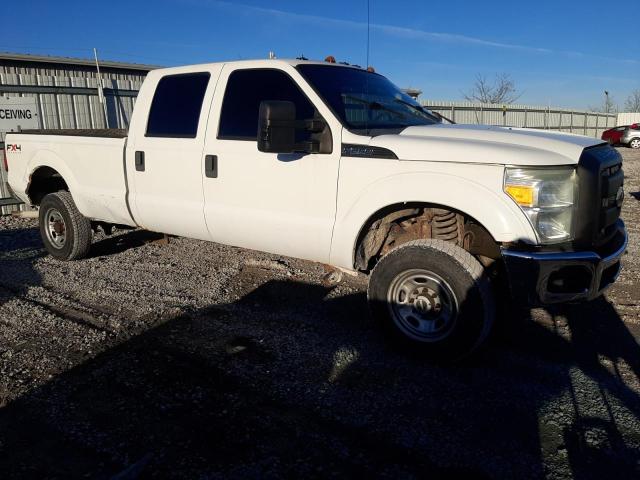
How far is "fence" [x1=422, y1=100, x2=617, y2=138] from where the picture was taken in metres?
22.9

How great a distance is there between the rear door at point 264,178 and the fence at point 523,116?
1571 cm

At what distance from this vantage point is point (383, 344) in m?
4.13

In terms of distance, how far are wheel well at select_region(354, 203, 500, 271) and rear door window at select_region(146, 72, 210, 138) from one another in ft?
6.26

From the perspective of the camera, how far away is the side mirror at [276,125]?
3.74 metres

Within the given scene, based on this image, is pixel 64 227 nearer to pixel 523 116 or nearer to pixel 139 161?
pixel 139 161

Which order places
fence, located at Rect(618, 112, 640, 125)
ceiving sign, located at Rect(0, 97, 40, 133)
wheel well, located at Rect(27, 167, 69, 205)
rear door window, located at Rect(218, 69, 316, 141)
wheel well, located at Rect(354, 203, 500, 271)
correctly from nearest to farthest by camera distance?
wheel well, located at Rect(354, 203, 500, 271) < rear door window, located at Rect(218, 69, 316, 141) < wheel well, located at Rect(27, 167, 69, 205) < ceiving sign, located at Rect(0, 97, 40, 133) < fence, located at Rect(618, 112, 640, 125)

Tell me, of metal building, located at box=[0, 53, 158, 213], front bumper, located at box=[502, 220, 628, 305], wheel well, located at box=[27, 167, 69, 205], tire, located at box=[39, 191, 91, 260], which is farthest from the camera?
metal building, located at box=[0, 53, 158, 213]

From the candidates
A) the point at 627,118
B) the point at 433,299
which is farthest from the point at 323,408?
the point at 627,118

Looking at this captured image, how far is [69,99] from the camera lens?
1072 cm

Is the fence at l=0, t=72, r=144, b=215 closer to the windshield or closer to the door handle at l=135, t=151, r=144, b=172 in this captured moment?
the door handle at l=135, t=151, r=144, b=172

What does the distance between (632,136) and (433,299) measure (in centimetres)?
2958

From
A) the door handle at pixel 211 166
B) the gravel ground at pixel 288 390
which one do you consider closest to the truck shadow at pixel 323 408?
the gravel ground at pixel 288 390

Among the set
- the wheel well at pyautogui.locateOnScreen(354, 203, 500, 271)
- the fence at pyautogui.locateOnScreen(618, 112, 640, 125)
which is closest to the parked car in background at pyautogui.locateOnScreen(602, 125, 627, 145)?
the fence at pyautogui.locateOnScreen(618, 112, 640, 125)

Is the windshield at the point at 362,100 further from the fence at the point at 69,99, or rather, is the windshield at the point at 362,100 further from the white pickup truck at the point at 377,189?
the fence at the point at 69,99
